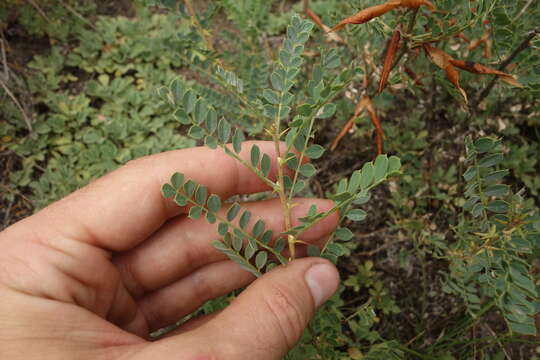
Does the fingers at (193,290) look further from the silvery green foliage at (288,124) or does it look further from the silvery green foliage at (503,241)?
the silvery green foliage at (503,241)

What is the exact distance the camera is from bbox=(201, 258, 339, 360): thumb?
112 cm

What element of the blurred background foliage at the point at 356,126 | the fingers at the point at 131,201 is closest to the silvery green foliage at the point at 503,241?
the blurred background foliage at the point at 356,126

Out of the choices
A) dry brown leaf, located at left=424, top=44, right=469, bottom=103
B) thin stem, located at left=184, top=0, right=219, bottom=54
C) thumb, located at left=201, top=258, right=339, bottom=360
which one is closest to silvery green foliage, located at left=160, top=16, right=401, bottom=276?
thumb, located at left=201, top=258, right=339, bottom=360

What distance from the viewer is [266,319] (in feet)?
3.85

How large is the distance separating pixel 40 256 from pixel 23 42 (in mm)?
2243

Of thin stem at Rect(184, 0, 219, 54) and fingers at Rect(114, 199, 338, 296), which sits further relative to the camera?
thin stem at Rect(184, 0, 219, 54)

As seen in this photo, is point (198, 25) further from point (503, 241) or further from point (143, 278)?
point (503, 241)

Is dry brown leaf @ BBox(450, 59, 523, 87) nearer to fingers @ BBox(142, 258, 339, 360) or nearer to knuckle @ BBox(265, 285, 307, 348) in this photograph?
fingers @ BBox(142, 258, 339, 360)

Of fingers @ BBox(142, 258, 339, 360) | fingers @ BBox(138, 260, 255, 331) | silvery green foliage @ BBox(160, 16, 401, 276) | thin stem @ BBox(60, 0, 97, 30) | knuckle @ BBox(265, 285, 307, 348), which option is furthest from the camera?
thin stem @ BBox(60, 0, 97, 30)

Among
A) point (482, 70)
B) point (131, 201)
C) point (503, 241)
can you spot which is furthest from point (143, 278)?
point (482, 70)

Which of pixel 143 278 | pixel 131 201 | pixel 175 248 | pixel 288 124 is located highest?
pixel 288 124

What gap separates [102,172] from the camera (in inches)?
95.5

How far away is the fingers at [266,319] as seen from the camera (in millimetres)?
1087

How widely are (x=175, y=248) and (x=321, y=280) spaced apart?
618 mm
